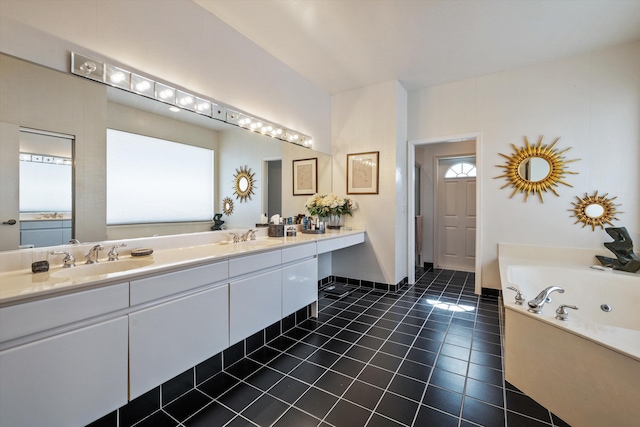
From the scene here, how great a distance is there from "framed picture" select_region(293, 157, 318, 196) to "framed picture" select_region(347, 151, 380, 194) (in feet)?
1.61

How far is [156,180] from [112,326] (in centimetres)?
109

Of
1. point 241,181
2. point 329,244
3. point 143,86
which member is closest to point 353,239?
point 329,244

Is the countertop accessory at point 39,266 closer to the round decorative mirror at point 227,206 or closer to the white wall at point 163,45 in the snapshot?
the white wall at point 163,45

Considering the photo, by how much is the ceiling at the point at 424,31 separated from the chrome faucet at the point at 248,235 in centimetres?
186

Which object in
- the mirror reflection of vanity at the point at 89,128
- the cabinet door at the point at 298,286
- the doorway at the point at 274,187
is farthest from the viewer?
the doorway at the point at 274,187

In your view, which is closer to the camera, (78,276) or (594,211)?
(78,276)

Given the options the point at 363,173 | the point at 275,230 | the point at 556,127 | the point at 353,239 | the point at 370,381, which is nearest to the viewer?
the point at 370,381

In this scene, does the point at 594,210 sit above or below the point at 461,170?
below

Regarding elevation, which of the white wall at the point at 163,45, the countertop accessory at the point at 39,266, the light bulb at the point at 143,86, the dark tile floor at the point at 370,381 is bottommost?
the dark tile floor at the point at 370,381

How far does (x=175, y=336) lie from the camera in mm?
1498

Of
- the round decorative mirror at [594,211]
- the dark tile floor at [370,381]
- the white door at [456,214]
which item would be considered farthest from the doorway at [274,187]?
the round decorative mirror at [594,211]

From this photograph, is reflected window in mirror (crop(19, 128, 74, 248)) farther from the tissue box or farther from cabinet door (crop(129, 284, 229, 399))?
the tissue box

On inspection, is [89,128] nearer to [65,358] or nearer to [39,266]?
[39,266]

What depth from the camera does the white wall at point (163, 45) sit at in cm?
141
